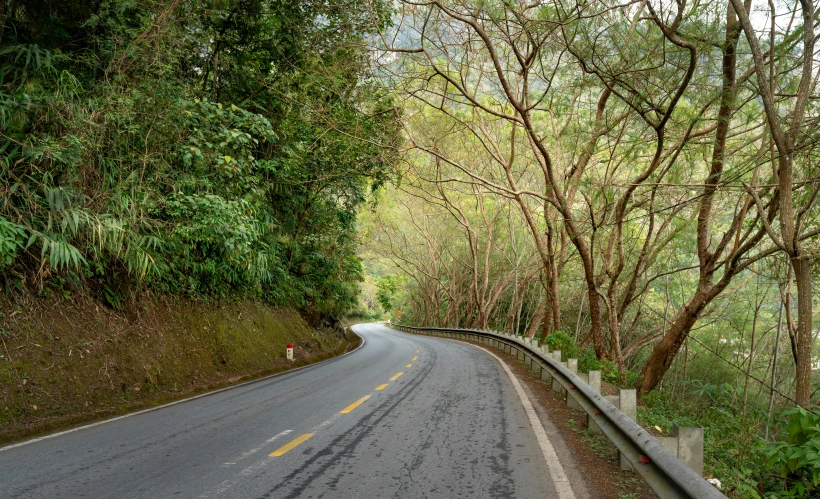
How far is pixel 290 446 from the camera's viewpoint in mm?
5770

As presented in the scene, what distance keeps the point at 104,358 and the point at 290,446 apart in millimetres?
4510

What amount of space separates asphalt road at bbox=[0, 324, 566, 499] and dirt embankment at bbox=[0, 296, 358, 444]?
770mm

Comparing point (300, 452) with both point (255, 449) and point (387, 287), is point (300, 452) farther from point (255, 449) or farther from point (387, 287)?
point (387, 287)

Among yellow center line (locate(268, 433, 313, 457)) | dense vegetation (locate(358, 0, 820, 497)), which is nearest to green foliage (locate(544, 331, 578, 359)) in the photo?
dense vegetation (locate(358, 0, 820, 497))

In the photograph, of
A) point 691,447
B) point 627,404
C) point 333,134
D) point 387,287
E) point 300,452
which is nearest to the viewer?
point 691,447

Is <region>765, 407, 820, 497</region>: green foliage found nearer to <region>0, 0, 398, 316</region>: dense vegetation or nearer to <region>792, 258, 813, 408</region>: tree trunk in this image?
<region>792, 258, 813, 408</region>: tree trunk

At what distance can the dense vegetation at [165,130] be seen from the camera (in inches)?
302

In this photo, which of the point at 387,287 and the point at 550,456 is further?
the point at 387,287

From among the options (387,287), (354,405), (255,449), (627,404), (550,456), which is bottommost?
(255,449)

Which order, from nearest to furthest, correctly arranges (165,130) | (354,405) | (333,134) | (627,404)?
1. (627,404)
2. (354,405)
3. (165,130)
4. (333,134)

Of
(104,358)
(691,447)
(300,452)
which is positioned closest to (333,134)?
(104,358)

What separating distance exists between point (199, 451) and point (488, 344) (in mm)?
20321

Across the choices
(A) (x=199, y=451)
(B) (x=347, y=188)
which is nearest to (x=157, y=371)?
(A) (x=199, y=451)

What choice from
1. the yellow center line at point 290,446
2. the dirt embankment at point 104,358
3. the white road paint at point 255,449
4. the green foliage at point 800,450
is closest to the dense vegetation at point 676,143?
the green foliage at point 800,450
